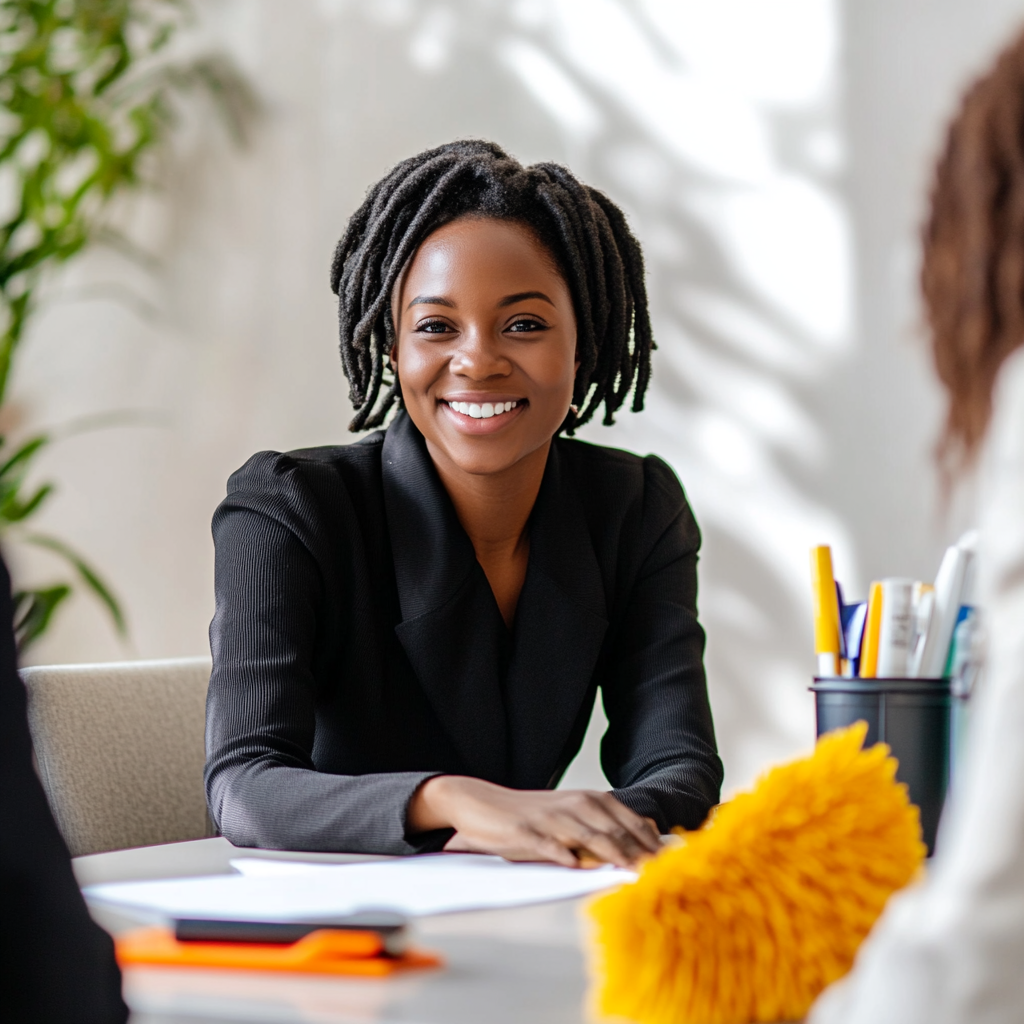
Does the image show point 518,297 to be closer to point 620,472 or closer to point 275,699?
point 620,472

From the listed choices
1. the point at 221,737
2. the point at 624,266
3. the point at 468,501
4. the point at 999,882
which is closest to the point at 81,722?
the point at 221,737

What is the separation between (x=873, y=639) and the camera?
91cm

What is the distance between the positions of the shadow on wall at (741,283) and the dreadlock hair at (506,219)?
0.65 meters

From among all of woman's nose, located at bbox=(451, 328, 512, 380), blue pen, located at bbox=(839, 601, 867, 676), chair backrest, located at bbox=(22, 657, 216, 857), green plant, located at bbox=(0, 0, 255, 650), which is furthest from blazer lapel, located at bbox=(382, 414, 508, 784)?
green plant, located at bbox=(0, 0, 255, 650)

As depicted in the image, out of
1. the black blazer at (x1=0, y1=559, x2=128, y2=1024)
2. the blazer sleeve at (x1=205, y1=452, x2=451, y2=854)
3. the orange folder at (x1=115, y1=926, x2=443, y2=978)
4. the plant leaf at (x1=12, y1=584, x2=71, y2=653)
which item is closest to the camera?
the black blazer at (x1=0, y1=559, x2=128, y2=1024)

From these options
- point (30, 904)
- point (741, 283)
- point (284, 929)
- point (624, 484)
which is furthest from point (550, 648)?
point (741, 283)

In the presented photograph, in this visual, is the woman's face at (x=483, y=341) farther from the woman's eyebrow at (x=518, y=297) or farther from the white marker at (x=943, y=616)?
the white marker at (x=943, y=616)

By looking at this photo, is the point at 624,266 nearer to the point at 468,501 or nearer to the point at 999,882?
the point at 468,501

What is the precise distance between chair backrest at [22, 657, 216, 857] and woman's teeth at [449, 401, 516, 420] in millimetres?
412

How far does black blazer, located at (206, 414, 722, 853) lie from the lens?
3.76 ft

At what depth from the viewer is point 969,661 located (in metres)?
0.83

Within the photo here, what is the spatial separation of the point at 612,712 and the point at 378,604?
0.27m

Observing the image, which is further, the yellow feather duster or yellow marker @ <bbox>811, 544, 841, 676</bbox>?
yellow marker @ <bbox>811, 544, 841, 676</bbox>

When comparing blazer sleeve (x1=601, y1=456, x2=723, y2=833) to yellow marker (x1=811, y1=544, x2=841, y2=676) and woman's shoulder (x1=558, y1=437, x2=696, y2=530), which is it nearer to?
woman's shoulder (x1=558, y1=437, x2=696, y2=530)
